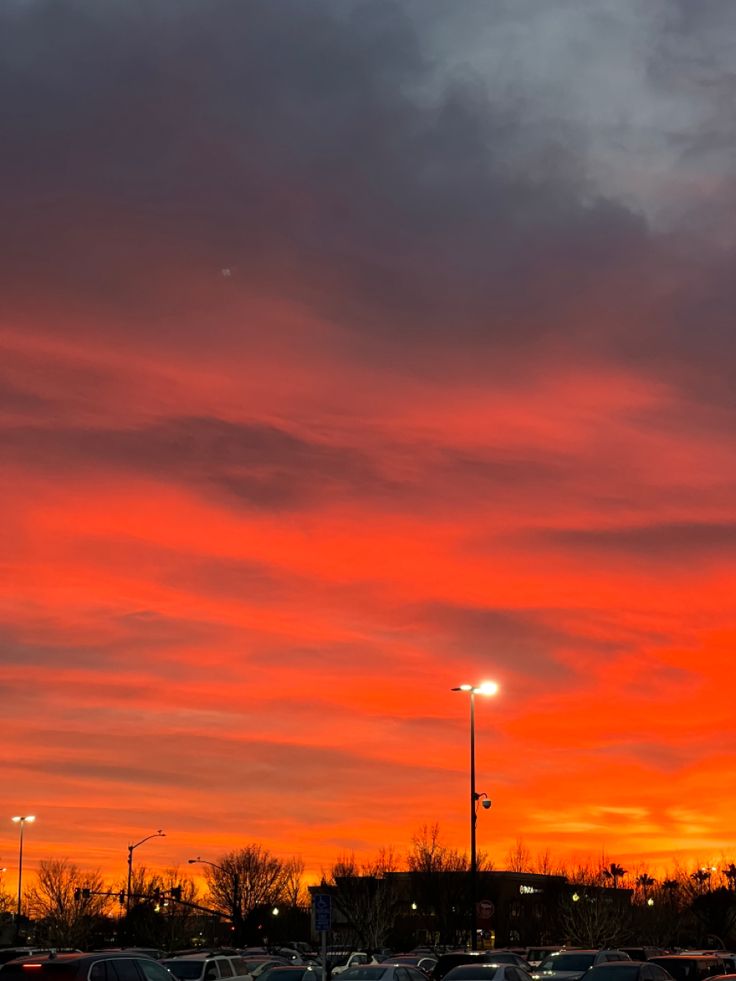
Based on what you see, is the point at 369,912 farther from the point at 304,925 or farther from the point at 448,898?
the point at 304,925

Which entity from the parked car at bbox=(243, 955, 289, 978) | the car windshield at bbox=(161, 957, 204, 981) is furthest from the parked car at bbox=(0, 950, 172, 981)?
the parked car at bbox=(243, 955, 289, 978)

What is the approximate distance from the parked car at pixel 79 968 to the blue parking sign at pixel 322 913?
6.96 meters

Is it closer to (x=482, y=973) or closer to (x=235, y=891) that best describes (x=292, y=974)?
(x=482, y=973)

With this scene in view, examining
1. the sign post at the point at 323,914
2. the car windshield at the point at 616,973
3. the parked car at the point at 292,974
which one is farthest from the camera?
the parked car at the point at 292,974

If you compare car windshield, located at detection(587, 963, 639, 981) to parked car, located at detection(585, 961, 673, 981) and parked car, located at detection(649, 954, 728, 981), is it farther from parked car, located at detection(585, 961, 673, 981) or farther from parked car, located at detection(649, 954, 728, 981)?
parked car, located at detection(649, 954, 728, 981)

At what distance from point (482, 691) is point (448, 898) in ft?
160

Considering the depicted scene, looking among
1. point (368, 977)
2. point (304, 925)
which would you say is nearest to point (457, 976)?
point (368, 977)

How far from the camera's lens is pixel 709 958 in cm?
3847

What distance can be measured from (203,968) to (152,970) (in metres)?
10.4

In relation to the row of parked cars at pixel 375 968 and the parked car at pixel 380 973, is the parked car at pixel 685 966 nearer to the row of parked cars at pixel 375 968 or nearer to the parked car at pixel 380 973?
the row of parked cars at pixel 375 968

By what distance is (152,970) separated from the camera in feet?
78.0

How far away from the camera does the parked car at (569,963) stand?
123 feet

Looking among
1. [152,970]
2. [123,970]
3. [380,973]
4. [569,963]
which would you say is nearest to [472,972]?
[380,973]

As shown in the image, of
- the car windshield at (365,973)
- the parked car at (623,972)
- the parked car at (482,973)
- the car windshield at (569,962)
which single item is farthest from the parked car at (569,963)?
the car windshield at (365,973)
